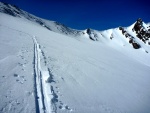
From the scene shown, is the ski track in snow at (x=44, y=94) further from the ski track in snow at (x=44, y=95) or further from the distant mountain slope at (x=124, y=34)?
the distant mountain slope at (x=124, y=34)

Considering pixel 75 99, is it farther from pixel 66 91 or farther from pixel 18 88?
pixel 18 88

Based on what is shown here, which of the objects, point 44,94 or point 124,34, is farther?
point 124,34

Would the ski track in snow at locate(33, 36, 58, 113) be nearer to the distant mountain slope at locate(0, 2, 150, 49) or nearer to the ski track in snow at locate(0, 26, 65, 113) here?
the ski track in snow at locate(0, 26, 65, 113)

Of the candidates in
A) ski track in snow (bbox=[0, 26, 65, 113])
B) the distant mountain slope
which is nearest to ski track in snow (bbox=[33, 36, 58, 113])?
ski track in snow (bbox=[0, 26, 65, 113])

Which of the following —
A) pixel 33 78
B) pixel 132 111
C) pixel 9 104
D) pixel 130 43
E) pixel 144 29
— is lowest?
pixel 9 104

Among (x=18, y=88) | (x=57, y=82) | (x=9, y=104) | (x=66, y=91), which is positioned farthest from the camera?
(x=57, y=82)

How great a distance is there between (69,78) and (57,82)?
113 cm

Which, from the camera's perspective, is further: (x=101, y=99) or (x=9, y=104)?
(x=101, y=99)

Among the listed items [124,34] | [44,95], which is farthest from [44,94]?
[124,34]

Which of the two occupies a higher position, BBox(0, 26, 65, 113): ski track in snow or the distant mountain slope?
the distant mountain slope

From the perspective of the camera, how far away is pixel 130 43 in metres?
63.3

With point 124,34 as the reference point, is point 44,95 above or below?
below

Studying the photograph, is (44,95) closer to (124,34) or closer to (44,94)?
(44,94)

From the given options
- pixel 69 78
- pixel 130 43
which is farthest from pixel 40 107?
pixel 130 43
